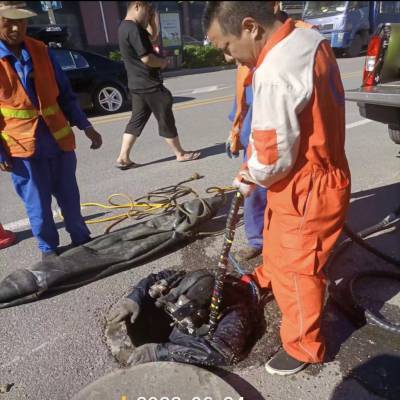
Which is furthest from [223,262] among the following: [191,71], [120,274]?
[191,71]

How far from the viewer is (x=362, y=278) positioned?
2.56 metres

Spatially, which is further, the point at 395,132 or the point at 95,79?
the point at 95,79

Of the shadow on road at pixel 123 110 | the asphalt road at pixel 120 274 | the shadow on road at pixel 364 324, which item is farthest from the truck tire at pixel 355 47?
the shadow on road at pixel 364 324

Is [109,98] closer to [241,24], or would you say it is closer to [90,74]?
[90,74]

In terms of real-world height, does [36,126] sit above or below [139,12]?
below

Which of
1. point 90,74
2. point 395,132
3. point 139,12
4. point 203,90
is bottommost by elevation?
point 203,90

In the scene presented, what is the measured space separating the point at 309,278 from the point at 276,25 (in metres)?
1.13

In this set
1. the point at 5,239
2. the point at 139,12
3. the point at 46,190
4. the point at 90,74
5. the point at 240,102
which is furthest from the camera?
the point at 90,74

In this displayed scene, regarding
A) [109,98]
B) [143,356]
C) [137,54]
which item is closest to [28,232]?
[143,356]

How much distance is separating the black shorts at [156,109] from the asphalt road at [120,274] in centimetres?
51

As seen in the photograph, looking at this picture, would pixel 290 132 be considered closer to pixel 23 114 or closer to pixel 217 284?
pixel 217 284

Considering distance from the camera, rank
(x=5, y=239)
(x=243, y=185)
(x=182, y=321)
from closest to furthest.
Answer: (x=243, y=185), (x=182, y=321), (x=5, y=239)

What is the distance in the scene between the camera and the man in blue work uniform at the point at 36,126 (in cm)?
230

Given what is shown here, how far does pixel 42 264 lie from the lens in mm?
2666
